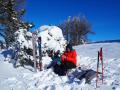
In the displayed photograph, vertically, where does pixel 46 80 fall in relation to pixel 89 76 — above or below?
below

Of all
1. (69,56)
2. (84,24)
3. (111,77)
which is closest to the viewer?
(111,77)

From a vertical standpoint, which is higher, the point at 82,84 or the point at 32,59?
the point at 32,59

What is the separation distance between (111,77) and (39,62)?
433cm

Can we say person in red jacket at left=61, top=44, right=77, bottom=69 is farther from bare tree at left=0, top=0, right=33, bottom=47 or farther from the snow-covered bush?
bare tree at left=0, top=0, right=33, bottom=47

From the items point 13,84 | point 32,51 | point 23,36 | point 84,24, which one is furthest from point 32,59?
point 84,24

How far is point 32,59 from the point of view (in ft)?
44.8

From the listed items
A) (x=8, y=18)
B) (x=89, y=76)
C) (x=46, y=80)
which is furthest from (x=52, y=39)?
(x=8, y=18)

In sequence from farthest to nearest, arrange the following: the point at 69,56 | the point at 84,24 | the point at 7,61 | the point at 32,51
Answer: the point at 84,24, the point at 7,61, the point at 32,51, the point at 69,56

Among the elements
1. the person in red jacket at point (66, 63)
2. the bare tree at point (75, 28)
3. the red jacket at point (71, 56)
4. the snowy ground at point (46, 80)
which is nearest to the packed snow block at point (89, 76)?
the snowy ground at point (46, 80)

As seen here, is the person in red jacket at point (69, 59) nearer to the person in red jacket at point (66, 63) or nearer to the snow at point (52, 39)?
the person in red jacket at point (66, 63)

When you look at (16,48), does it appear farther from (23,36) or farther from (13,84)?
(13,84)


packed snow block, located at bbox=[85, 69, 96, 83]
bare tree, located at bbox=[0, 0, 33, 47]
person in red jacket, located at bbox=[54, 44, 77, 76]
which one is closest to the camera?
packed snow block, located at bbox=[85, 69, 96, 83]

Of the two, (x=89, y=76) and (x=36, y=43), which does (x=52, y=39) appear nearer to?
(x=36, y=43)

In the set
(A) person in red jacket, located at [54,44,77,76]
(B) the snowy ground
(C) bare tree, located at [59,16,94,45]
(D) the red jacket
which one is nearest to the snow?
(B) the snowy ground
